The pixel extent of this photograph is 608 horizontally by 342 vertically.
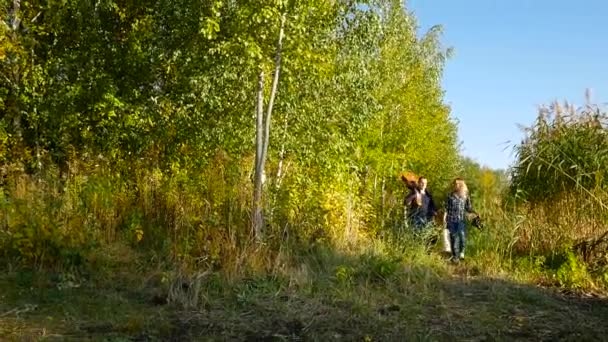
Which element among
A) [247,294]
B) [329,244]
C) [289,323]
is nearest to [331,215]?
[329,244]

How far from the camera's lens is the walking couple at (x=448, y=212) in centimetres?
1009

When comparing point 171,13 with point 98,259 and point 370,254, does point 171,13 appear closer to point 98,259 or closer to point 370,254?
point 98,259

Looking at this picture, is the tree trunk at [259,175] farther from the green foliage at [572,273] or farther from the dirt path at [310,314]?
the green foliage at [572,273]

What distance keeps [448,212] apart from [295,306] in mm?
4873

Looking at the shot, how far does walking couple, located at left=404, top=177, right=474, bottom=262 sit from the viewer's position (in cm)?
1009

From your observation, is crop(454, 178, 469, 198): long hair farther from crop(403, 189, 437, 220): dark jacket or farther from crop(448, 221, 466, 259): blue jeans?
crop(403, 189, 437, 220): dark jacket

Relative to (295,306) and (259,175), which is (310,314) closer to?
(295,306)

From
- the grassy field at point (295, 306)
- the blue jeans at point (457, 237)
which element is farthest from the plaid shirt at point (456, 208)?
the grassy field at point (295, 306)

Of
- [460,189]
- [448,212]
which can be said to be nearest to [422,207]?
[448,212]

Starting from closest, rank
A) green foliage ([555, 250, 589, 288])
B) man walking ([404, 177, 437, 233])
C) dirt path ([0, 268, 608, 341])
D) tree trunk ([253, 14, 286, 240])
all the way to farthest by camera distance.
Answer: dirt path ([0, 268, 608, 341]), green foliage ([555, 250, 589, 288]), tree trunk ([253, 14, 286, 240]), man walking ([404, 177, 437, 233])

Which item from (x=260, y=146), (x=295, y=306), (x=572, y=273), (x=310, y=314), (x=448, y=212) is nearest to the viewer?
(x=310, y=314)

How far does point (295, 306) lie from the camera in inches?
253

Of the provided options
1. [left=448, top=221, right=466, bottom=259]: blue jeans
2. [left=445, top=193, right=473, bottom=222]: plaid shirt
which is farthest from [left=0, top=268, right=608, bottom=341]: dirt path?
[left=445, top=193, right=473, bottom=222]: plaid shirt

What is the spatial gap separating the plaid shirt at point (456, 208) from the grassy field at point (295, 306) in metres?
2.32
